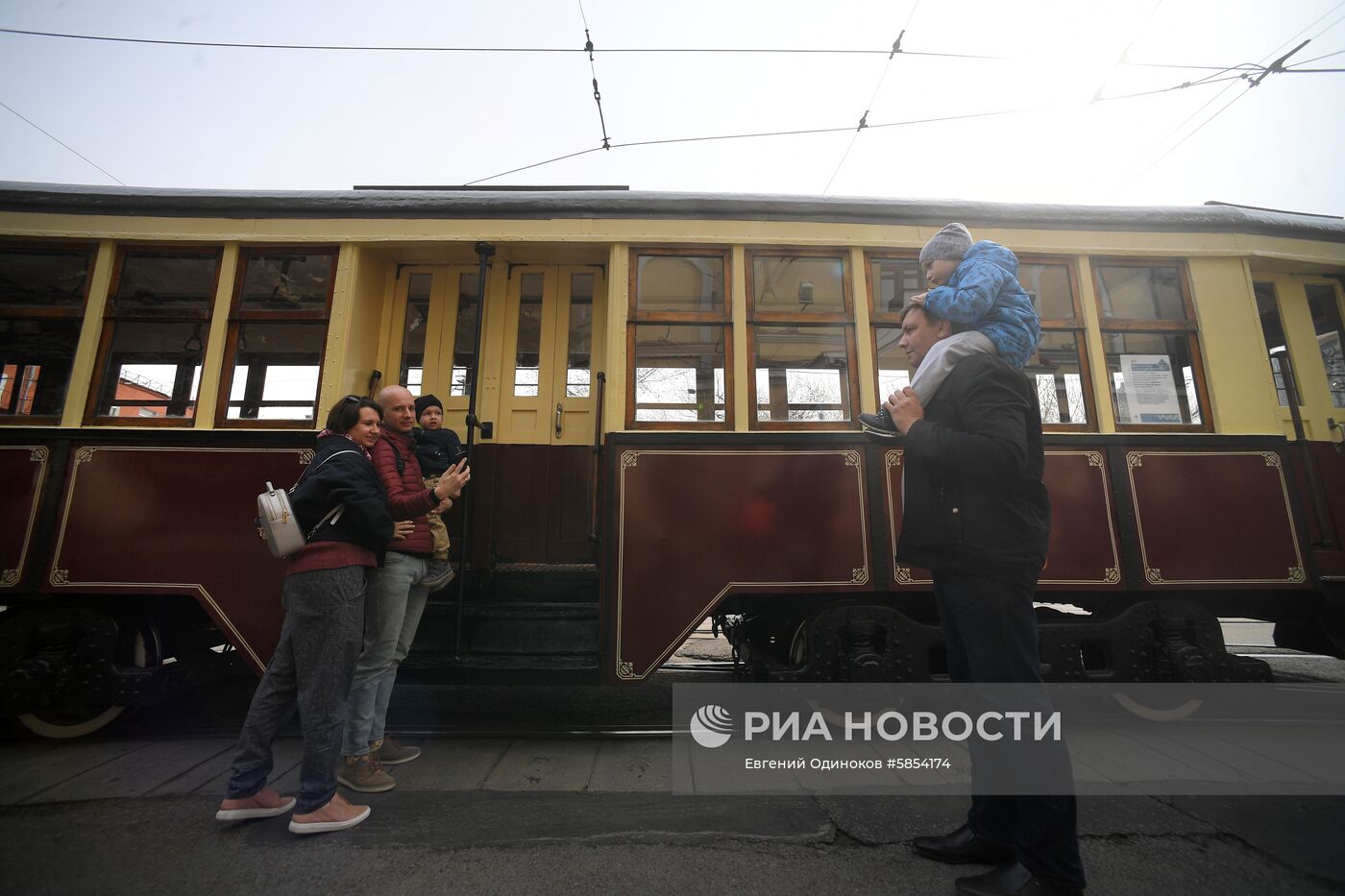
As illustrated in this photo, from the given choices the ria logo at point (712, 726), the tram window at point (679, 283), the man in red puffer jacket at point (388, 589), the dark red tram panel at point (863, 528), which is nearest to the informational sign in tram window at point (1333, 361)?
the dark red tram panel at point (863, 528)

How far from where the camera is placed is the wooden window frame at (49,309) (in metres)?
3.37

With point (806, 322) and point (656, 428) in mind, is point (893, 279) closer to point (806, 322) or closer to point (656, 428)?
point (806, 322)

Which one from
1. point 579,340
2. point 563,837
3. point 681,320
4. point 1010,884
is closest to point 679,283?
point 681,320

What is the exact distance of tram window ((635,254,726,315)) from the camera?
3588 mm

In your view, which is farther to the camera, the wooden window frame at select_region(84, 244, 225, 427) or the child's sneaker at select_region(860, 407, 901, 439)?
the wooden window frame at select_region(84, 244, 225, 427)

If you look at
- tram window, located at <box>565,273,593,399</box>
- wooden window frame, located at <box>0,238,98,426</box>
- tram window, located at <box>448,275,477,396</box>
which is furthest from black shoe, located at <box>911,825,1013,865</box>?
wooden window frame, located at <box>0,238,98,426</box>

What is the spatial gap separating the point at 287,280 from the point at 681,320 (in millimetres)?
2519

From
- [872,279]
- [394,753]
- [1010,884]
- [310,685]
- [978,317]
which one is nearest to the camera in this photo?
[1010,884]

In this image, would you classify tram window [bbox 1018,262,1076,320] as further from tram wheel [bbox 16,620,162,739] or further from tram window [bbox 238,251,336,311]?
tram wheel [bbox 16,620,162,739]

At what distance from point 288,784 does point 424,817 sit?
2.73 ft

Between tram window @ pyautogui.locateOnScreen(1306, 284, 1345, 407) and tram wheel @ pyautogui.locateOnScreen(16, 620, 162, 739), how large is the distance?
24.6 ft

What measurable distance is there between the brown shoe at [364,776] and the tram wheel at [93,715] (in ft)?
5.41

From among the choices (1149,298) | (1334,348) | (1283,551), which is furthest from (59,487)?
(1334,348)

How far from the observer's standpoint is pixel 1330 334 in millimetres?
4000
